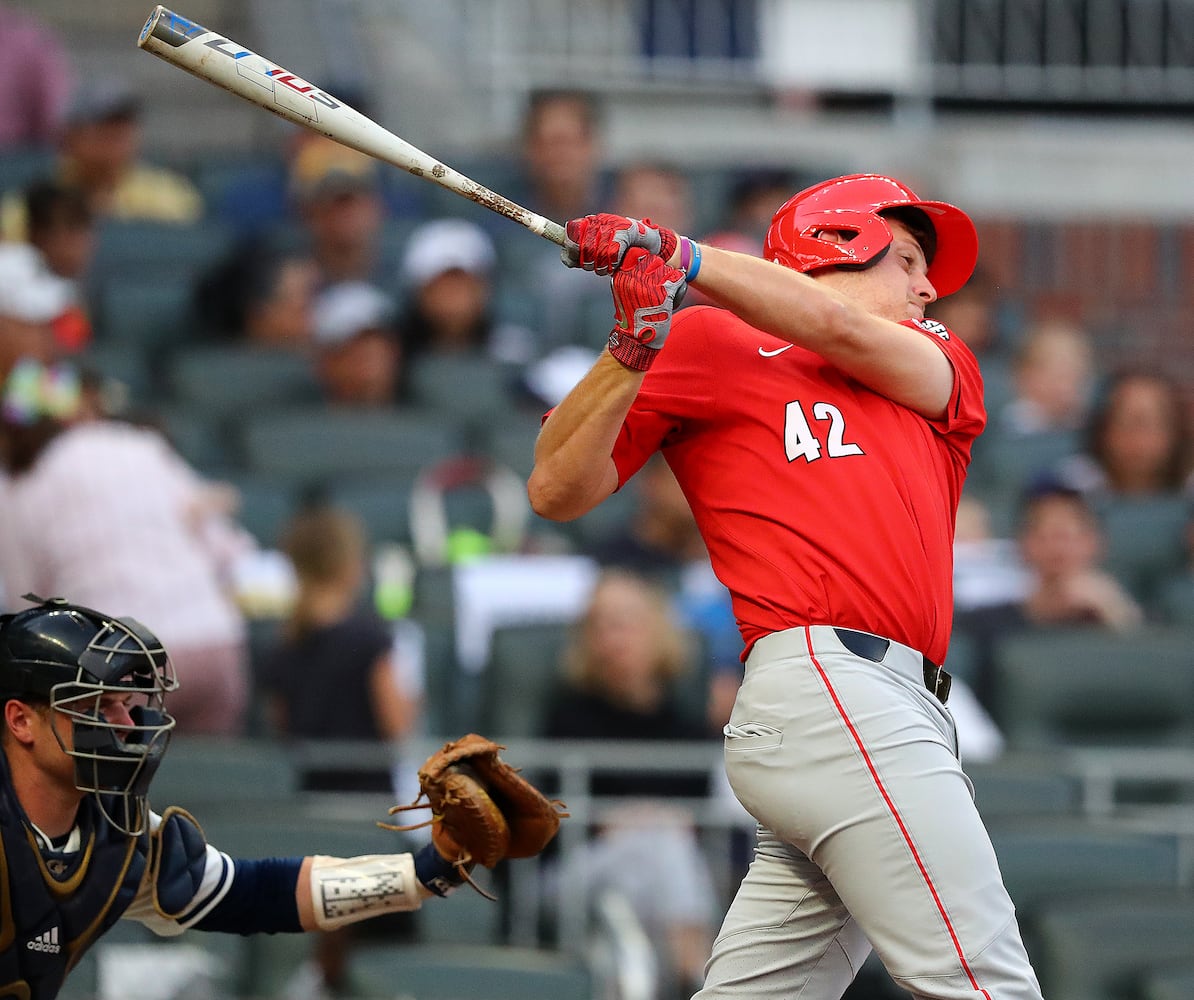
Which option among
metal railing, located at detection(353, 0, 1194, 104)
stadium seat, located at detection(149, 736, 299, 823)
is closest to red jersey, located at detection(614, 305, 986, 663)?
stadium seat, located at detection(149, 736, 299, 823)

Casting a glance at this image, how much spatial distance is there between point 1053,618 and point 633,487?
1.79m

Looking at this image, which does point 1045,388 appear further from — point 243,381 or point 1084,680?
point 243,381

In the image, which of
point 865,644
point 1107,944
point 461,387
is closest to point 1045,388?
point 461,387

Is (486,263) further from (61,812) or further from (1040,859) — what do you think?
(61,812)

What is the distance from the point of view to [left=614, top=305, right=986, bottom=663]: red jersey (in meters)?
3.07

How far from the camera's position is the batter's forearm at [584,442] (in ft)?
10.0

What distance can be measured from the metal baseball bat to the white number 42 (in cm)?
50

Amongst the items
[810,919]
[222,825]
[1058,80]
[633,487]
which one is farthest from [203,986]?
[1058,80]

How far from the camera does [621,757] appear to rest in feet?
19.0

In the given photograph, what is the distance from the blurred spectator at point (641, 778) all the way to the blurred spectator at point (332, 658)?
53 centimetres

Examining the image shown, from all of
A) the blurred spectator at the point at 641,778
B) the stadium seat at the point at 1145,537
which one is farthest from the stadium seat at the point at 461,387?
the stadium seat at the point at 1145,537

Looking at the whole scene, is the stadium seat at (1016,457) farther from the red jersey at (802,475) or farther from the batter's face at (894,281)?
the red jersey at (802,475)

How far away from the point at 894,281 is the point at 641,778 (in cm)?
287

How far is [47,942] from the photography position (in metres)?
3.15
